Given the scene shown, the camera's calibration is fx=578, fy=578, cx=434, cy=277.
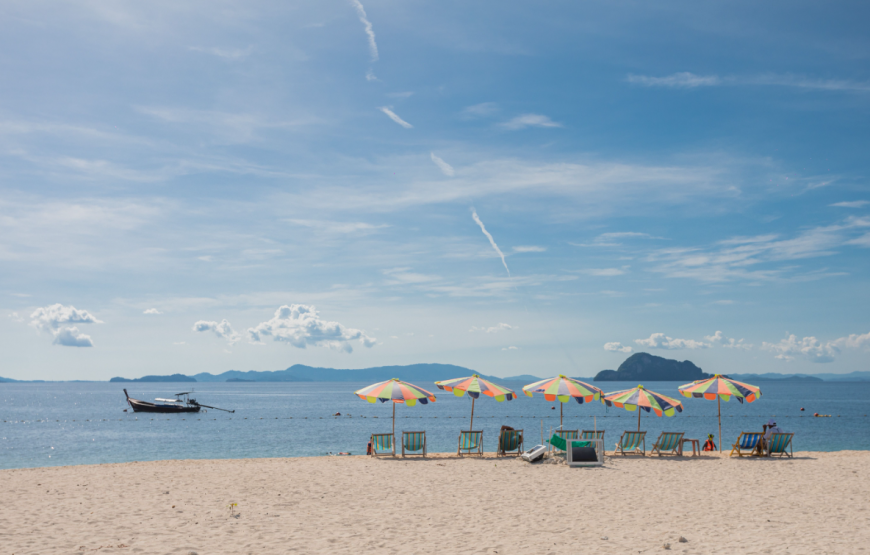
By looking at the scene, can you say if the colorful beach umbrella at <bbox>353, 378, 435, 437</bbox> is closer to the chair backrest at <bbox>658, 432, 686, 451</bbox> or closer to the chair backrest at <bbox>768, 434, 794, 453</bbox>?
the chair backrest at <bbox>658, 432, 686, 451</bbox>

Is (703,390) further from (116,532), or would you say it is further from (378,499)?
(116,532)

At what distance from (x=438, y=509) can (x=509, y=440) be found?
7.85 m

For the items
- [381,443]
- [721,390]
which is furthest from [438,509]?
[721,390]

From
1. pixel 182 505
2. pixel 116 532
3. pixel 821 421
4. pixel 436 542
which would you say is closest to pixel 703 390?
pixel 436 542

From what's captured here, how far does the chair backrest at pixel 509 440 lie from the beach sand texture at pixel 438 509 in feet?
6.14

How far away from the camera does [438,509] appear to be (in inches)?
411

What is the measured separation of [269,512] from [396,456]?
856cm

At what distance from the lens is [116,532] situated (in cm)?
844

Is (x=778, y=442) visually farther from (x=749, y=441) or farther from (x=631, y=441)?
(x=631, y=441)

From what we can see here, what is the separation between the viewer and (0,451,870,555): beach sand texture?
26.3 feet

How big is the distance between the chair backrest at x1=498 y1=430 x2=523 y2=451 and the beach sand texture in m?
1.87

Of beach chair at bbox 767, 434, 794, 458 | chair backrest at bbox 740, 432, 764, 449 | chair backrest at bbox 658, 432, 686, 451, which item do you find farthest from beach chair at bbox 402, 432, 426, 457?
beach chair at bbox 767, 434, 794, 458

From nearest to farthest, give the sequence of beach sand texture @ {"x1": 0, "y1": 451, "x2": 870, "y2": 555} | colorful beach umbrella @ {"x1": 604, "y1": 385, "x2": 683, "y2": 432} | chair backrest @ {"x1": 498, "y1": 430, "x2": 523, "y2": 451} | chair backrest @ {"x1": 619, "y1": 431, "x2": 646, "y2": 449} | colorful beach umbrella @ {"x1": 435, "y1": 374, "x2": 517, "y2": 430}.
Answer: beach sand texture @ {"x1": 0, "y1": 451, "x2": 870, "y2": 555} < colorful beach umbrella @ {"x1": 435, "y1": 374, "x2": 517, "y2": 430} < colorful beach umbrella @ {"x1": 604, "y1": 385, "x2": 683, "y2": 432} < chair backrest @ {"x1": 498, "y1": 430, "x2": 523, "y2": 451} < chair backrest @ {"x1": 619, "y1": 431, "x2": 646, "y2": 449}

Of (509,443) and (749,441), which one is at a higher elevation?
(749,441)
